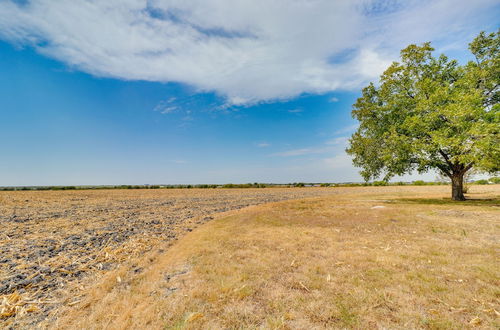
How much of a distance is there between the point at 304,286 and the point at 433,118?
2187cm

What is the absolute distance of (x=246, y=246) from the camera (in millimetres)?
8125

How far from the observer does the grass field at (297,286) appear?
391cm

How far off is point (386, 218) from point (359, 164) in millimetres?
12974

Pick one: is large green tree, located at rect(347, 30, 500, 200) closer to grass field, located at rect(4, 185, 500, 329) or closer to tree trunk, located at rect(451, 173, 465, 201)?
tree trunk, located at rect(451, 173, 465, 201)

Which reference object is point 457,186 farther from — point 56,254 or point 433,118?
point 56,254

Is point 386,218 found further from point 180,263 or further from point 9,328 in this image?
point 9,328

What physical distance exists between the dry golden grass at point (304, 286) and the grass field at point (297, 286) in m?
0.02

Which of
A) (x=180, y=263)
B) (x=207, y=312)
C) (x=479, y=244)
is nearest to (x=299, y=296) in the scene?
→ (x=207, y=312)

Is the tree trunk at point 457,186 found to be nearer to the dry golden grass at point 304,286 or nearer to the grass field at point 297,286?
the dry golden grass at point 304,286

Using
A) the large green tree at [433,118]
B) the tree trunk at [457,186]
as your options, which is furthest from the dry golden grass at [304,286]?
the tree trunk at [457,186]

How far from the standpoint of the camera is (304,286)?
499 centimetres

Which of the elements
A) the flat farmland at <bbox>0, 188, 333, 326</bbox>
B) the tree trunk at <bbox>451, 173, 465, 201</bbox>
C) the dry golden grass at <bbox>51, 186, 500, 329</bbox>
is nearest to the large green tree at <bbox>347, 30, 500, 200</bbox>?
the tree trunk at <bbox>451, 173, 465, 201</bbox>

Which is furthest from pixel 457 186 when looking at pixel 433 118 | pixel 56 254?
pixel 56 254

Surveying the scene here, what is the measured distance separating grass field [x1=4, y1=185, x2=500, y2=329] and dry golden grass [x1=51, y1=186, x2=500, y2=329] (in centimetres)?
2
